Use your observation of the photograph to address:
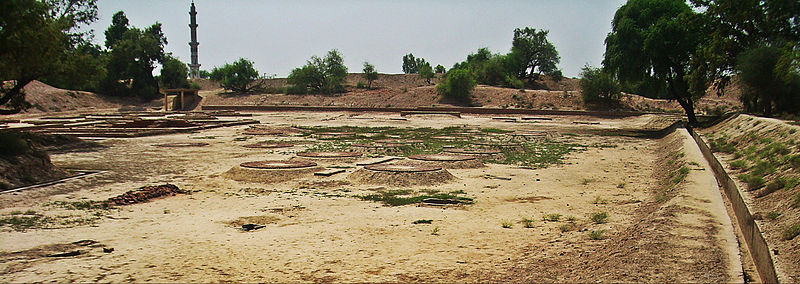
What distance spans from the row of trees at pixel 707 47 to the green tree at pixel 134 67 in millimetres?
52796

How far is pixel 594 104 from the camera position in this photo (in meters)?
51.1

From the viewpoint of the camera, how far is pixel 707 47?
2388cm

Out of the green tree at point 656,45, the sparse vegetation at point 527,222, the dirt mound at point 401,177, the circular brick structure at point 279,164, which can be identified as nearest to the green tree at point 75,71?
the circular brick structure at point 279,164

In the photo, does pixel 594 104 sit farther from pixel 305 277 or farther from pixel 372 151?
pixel 305 277

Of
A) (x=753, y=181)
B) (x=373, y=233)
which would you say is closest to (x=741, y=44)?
(x=753, y=181)

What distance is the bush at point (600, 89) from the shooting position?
49969mm

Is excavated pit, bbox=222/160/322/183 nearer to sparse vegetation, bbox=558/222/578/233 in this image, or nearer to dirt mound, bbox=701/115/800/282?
sparse vegetation, bbox=558/222/578/233

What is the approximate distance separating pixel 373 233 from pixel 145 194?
501 centimetres

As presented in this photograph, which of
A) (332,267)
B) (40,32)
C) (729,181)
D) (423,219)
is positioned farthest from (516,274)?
(40,32)

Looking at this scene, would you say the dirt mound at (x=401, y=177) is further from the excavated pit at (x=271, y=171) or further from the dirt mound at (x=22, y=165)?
the dirt mound at (x=22, y=165)

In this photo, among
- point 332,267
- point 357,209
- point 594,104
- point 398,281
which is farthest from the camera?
point 594,104

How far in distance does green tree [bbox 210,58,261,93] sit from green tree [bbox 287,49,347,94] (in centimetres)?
524

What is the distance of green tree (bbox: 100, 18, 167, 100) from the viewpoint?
62.8 m

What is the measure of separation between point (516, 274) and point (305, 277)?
220 centimetres
